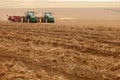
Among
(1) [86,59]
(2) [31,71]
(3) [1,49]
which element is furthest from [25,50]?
(2) [31,71]

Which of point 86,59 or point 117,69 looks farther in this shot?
point 86,59

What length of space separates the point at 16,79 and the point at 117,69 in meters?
3.82

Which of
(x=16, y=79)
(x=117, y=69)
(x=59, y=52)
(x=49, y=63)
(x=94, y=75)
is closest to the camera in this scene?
(x=16, y=79)

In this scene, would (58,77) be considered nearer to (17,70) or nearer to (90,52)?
(17,70)

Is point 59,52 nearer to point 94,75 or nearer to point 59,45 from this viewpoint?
point 59,45

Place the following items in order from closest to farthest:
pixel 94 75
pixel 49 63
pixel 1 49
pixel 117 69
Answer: pixel 94 75, pixel 117 69, pixel 49 63, pixel 1 49

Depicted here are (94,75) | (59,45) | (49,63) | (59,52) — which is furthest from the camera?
(59,45)

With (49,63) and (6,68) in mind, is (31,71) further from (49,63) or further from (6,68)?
(49,63)

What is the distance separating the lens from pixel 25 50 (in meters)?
16.5

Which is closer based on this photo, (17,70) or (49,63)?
(17,70)

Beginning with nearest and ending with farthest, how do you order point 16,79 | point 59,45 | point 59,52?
point 16,79, point 59,52, point 59,45

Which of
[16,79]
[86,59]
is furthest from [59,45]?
[16,79]

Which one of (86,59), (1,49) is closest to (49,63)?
(86,59)

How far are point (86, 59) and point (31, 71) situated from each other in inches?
116
